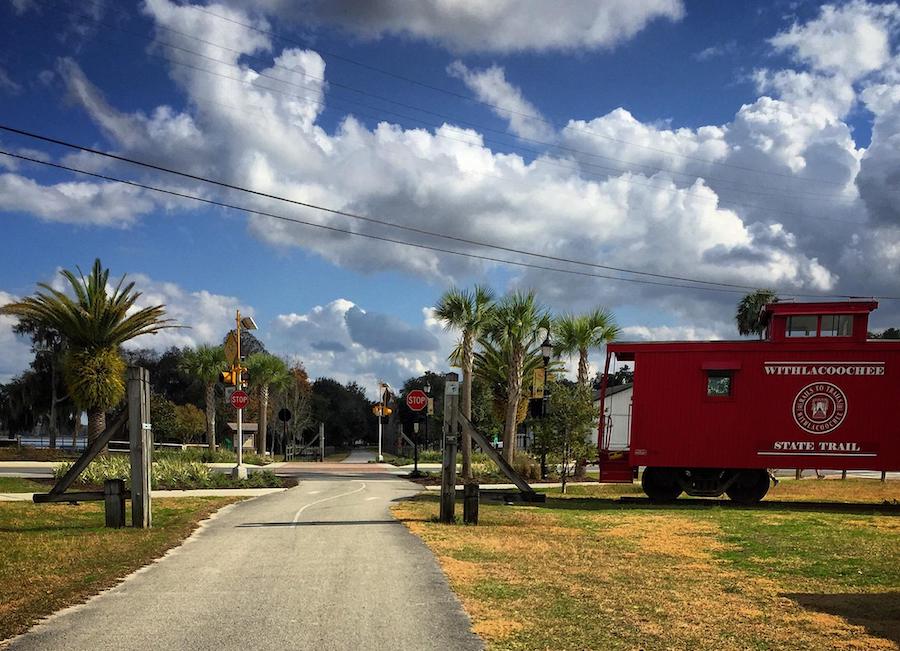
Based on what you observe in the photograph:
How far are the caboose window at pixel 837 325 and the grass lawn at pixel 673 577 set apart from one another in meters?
4.54

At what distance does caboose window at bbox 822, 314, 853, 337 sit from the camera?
2073 cm

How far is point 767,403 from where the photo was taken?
20.8 meters

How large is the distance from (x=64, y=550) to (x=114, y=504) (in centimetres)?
284

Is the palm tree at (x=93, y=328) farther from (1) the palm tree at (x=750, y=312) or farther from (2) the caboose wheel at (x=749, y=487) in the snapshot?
(1) the palm tree at (x=750, y=312)

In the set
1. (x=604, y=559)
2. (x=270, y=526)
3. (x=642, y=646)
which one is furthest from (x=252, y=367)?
(x=642, y=646)

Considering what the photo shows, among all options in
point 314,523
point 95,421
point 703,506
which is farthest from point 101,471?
point 703,506

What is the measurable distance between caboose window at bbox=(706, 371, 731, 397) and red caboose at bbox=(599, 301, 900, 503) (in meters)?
0.03

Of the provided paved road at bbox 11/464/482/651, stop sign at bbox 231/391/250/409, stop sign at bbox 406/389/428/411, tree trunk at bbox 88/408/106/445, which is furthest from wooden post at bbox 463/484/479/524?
tree trunk at bbox 88/408/106/445

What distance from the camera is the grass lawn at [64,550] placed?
8.20m

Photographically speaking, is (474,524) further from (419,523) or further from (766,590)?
(766,590)

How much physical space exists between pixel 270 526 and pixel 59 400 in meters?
61.0

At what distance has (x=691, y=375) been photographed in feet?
70.3

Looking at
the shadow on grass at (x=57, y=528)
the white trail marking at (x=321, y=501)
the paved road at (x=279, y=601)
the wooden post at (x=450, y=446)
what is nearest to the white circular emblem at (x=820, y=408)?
the wooden post at (x=450, y=446)

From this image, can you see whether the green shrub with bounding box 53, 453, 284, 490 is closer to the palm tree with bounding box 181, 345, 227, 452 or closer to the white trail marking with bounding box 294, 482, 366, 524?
the white trail marking with bounding box 294, 482, 366, 524
